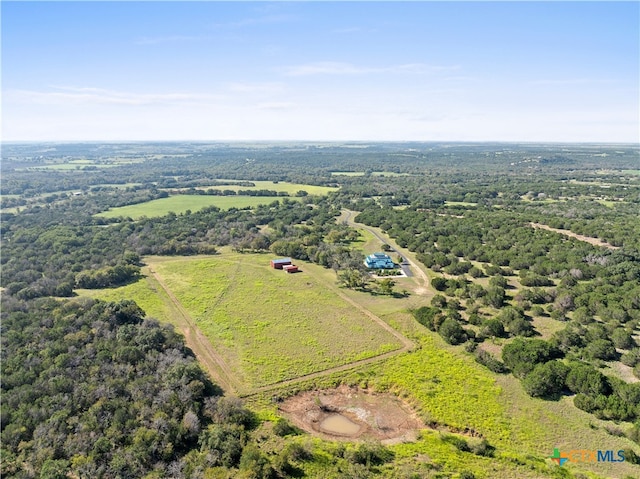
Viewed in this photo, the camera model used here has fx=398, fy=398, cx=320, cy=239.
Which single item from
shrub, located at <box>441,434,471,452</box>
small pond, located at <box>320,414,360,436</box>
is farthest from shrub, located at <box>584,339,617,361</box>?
small pond, located at <box>320,414,360,436</box>

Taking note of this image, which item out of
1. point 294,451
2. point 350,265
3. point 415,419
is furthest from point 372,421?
point 350,265

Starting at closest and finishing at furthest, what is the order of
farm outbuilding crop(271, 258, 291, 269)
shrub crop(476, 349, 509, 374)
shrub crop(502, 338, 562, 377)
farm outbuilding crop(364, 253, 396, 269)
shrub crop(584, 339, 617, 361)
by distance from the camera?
shrub crop(502, 338, 562, 377)
shrub crop(476, 349, 509, 374)
shrub crop(584, 339, 617, 361)
farm outbuilding crop(364, 253, 396, 269)
farm outbuilding crop(271, 258, 291, 269)

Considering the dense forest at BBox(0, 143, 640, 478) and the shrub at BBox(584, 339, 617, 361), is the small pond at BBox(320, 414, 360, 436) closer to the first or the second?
the dense forest at BBox(0, 143, 640, 478)

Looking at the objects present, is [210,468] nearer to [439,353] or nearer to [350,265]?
[439,353]

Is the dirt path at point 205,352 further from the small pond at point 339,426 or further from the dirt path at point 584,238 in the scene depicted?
the dirt path at point 584,238

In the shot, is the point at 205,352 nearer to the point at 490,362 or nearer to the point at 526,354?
the point at 490,362

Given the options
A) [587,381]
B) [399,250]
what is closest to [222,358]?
[587,381]
